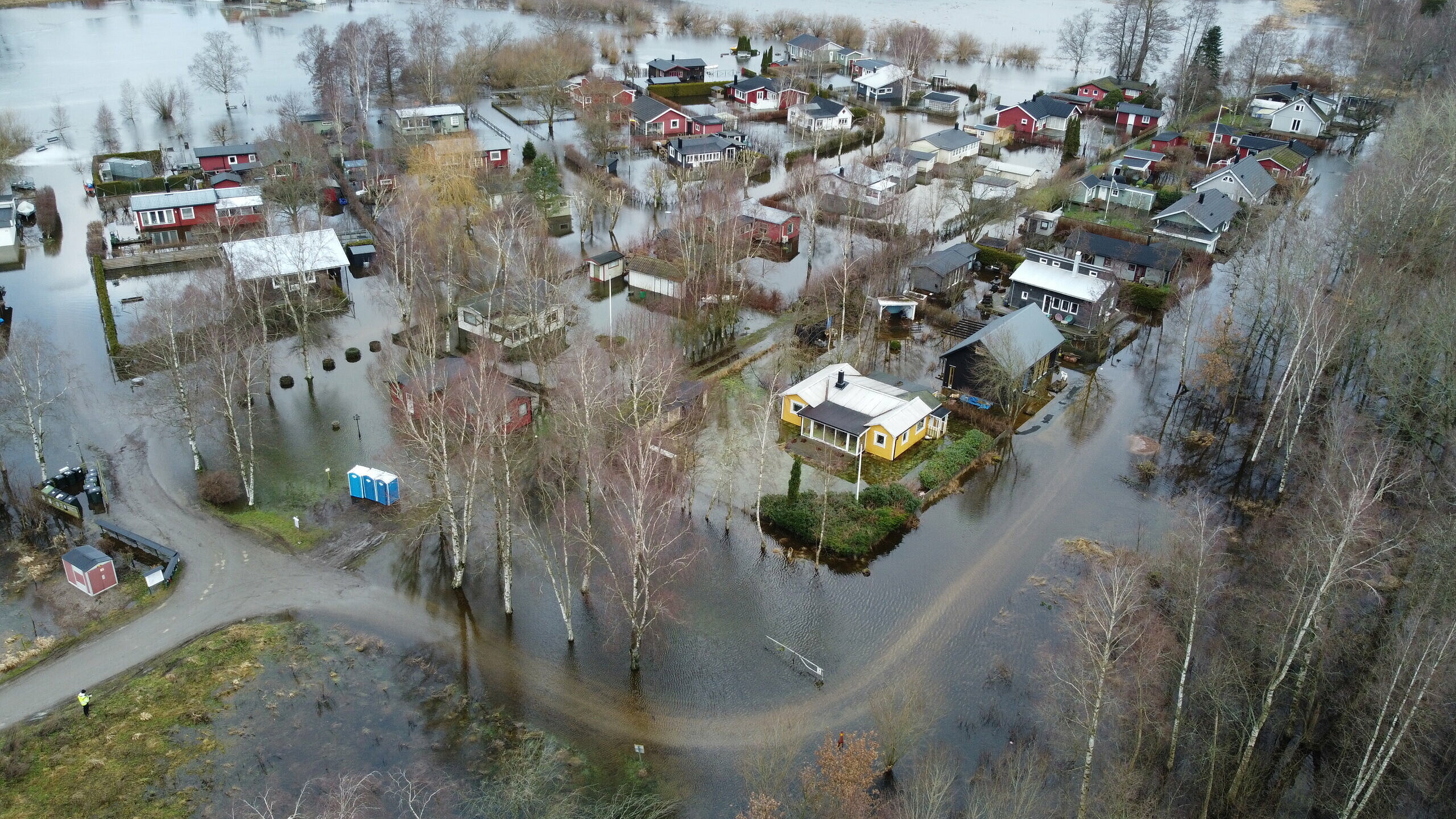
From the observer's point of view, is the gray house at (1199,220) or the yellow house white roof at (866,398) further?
the gray house at (1199,220)

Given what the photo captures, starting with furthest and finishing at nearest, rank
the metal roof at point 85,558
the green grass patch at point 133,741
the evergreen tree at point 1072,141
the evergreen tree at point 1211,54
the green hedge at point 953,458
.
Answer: the evergreen tree at point 1211,54, the evergreen tree at point 1072,141, the green hedge at point 953,458, the metal roof at point 85,558, the green grass patch at point 133,741

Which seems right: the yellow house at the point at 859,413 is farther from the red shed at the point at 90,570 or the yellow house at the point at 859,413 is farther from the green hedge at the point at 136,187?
the green hedge at the point at 136,187

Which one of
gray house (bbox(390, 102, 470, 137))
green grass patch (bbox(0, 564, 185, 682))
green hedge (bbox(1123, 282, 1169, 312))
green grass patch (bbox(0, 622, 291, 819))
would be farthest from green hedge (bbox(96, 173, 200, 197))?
green hedge (bbox(1123, 282, 1169, 312))

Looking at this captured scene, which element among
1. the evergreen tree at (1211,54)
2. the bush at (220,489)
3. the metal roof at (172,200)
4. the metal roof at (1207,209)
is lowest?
the bush at (220,489)

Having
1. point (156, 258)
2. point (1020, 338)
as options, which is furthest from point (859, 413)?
point (156, 258)

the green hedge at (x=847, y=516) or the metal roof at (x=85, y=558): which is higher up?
the metal roof at (x=85, y=558)

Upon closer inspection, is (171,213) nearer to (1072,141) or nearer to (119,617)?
(119,617)

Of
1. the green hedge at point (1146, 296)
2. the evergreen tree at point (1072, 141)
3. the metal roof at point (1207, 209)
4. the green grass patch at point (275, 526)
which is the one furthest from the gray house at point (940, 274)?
the green grass patch at point (275, 526)
